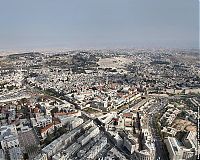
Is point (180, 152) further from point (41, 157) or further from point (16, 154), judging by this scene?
point (16, 154)

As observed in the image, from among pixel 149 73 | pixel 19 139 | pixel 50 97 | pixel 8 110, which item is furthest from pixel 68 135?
pixel 149 73

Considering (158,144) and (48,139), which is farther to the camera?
(48,139)

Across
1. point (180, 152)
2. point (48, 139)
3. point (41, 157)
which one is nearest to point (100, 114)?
point (48, 139)

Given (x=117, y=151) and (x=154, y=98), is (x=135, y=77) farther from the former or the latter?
(x=117, y=151)

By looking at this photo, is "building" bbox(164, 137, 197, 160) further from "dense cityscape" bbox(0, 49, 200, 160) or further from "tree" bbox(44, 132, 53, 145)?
"tree" bbox(44, 132, 53, 145)

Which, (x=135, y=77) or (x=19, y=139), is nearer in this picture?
(x=19, y=139)

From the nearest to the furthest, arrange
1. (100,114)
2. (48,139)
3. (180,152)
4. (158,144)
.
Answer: (180,152), (158,144), (48,139), (100,114)

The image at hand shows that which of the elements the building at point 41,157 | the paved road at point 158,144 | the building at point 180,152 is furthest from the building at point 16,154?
the building at point 180,152

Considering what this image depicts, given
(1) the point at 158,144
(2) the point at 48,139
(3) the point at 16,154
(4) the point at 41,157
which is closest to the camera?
(4) the point at 41,157

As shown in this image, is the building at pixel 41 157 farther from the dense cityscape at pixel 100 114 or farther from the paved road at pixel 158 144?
the paved road at pixel 158 144
